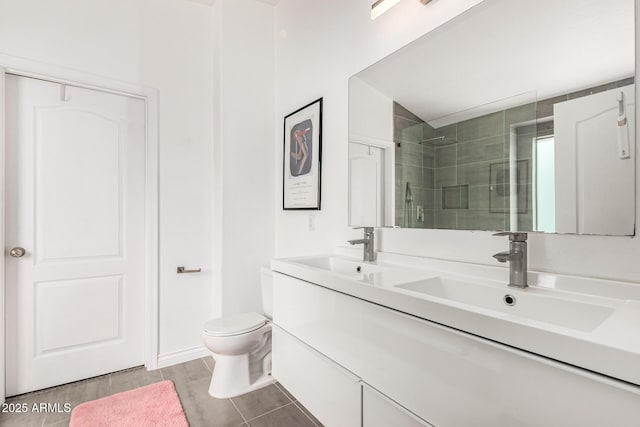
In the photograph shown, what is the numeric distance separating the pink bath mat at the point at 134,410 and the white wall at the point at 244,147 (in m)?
0.67

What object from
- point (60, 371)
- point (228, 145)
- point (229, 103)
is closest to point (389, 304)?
point (228, 145)

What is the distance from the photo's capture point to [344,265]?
5.95 ft

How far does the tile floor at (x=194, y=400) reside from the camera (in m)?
1.73

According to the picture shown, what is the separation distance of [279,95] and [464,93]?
1.67m

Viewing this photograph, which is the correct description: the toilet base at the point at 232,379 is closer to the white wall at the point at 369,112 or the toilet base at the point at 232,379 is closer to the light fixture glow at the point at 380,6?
the white wall at the point at 369,112

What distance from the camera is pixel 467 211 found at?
135cm

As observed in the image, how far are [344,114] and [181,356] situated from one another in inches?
84.7

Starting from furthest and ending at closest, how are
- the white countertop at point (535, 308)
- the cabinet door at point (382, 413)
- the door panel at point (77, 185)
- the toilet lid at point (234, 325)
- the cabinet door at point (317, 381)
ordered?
1. the door panel at point (77, 185)
2. the toilet lid at point (234, 325)
3. the cabinet door at point (317, 381)
4. the cabinet door at point (382, 413)
5. the white countertop at point (535, 308)

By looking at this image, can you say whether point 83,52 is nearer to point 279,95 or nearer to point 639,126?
point 279,95

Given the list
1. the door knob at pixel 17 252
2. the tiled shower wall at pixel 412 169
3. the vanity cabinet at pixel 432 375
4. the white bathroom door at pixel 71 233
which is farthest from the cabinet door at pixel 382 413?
the door knob at pixel 17 252

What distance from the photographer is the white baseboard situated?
7.74ft

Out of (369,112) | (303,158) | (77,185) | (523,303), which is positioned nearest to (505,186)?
(523,303)

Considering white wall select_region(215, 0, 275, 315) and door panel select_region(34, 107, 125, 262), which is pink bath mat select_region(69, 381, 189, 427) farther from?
door panel select_region(34, 107, 125, 262)

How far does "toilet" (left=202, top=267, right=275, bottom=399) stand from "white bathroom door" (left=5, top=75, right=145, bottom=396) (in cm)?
78
